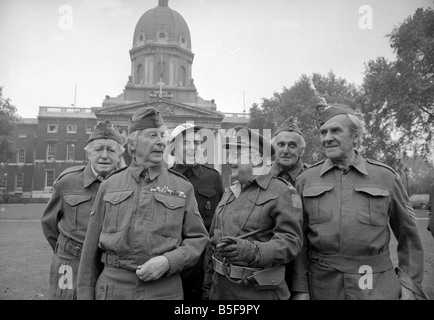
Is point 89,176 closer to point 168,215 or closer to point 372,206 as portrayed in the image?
point 168,215

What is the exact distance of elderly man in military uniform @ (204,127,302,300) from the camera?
8.43 ft

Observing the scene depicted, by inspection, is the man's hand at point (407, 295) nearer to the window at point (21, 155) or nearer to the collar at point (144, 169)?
the collar at point (144, 169)

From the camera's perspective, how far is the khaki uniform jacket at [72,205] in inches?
136

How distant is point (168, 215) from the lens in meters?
2.62

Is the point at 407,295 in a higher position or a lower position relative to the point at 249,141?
lower

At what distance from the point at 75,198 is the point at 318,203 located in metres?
2.43

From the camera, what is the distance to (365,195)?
2.84 meters

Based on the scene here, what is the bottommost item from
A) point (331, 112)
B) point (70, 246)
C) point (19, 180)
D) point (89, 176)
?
point (70, 246)

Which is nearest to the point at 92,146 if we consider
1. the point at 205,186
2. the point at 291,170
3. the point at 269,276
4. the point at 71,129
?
the point at 205,186

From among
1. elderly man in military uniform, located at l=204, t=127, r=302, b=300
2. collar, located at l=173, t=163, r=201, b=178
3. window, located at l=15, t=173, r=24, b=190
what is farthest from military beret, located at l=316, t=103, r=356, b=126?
window, located at l=15, t=173, r=24, b=190

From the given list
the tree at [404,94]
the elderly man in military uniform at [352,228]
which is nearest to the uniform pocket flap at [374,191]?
the elderly man in military uniform at [352,228]
